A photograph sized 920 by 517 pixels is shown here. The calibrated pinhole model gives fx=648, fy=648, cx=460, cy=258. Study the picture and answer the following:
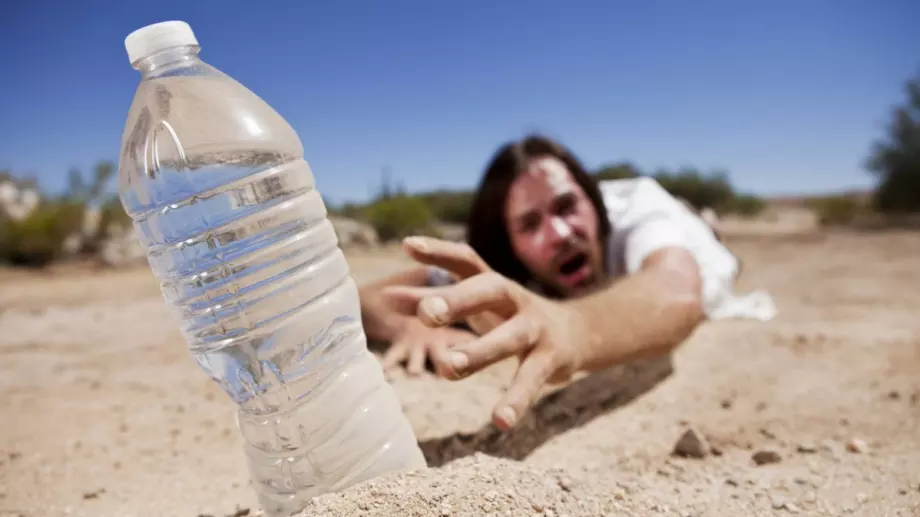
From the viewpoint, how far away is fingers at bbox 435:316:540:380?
141 centimetres

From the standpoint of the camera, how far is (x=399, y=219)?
49.0 ft

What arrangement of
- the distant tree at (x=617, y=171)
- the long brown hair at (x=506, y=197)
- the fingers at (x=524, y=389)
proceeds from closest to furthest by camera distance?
the fingers at (x=524, y=389), the long brown hair at (x=506, y=197), the distant tree at (x=617, y=171)

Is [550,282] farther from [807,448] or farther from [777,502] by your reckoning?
[777,502]

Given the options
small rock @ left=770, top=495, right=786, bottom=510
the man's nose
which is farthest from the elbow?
the man's nose

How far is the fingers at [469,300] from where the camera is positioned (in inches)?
55.7

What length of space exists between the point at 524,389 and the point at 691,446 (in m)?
0.68

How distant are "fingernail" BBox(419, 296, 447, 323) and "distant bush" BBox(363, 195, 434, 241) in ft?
42.1

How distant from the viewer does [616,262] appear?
10.4 ft

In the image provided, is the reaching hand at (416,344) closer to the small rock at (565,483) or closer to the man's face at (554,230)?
the man's face at (554,230)

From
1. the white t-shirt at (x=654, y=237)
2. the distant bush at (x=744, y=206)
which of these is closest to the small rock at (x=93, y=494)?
the white t-shirt at (x=654, y=237)

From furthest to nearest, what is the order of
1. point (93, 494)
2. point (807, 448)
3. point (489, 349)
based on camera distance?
point (807, 448)
point (93, 494)
point (489, 349)

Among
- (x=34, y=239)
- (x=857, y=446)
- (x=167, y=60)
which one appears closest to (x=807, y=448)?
(x=857, y=446)

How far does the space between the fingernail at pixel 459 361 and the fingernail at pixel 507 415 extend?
13cm

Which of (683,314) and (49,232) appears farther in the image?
(49,232)
